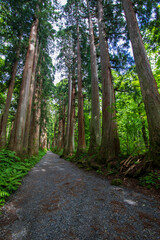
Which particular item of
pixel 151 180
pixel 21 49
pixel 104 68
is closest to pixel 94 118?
pixel 104 68

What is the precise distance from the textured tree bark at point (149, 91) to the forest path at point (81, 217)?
58.4 inches

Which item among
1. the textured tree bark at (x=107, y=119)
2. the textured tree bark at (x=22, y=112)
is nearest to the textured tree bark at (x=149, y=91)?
the textured tree bark at (x=107, y=119)

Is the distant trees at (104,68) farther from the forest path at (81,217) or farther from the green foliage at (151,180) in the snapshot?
the forest path at (81,217)

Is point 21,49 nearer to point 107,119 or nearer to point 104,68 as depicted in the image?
point 104,68

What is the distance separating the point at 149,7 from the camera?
5.30m

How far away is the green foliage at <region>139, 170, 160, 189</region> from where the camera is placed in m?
2.69

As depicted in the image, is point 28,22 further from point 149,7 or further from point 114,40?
point 149,7

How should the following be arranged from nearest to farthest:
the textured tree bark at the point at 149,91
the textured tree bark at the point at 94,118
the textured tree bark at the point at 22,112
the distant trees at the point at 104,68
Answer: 1. the textured tree bark at the point at 149,91
2. the distant trees at the point at 104,68
3. the textured tree bark at the point at 22,112
4. the textured tree bark at the point at 94,118

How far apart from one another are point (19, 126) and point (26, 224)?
17.8ft

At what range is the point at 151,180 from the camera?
2820 mm

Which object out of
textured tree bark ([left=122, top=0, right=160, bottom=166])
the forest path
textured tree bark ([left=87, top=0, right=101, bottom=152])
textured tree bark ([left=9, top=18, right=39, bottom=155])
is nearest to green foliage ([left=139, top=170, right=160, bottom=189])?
textured tree bark ([left=122, top=0, right=160, bottom=166])

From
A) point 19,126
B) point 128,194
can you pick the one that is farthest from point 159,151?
Result: point 19,126

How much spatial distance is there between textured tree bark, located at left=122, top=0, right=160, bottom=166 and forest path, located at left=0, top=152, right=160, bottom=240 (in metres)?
1.48

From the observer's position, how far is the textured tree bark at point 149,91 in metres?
3.20
